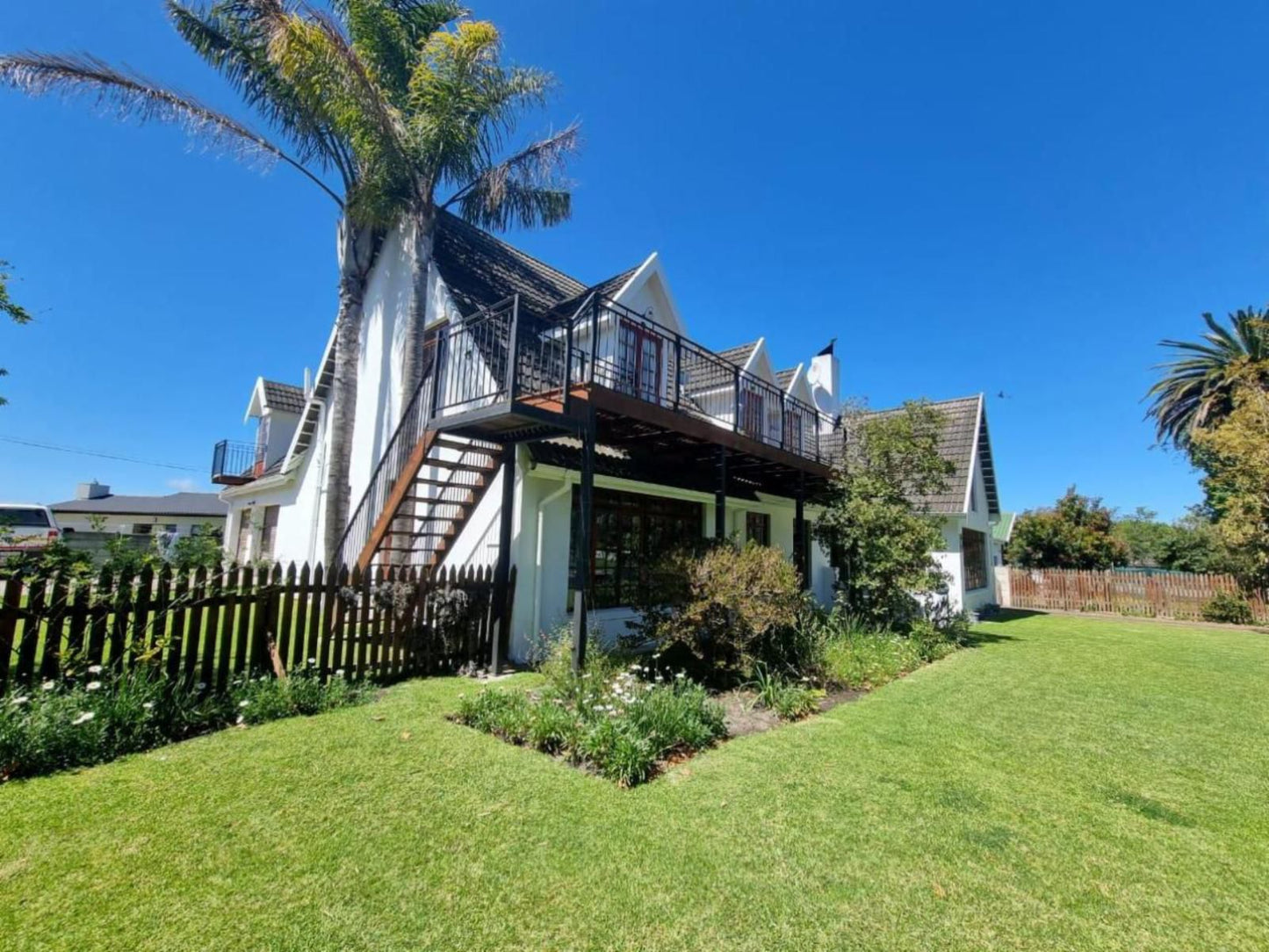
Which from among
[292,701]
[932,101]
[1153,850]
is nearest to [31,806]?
[292,701]

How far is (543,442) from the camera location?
29.5ft

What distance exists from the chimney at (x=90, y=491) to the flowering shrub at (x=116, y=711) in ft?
188

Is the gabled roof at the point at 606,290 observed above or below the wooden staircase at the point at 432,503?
above

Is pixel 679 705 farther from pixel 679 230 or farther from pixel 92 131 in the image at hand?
pixel 92 131

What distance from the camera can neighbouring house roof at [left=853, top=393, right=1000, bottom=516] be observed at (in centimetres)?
1688

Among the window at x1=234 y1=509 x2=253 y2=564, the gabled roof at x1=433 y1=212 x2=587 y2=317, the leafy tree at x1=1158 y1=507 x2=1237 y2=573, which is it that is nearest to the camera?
the gabled roof at x1=433 y1=212 x2=587 y2=317

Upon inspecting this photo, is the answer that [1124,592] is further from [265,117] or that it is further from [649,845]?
[265,117]

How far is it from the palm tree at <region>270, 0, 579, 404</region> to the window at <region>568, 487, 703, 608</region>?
4583 mm

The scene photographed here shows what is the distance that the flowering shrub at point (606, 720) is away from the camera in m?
4.50

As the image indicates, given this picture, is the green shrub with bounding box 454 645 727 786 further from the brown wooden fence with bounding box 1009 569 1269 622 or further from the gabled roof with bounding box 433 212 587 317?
the brown wooden fence with bounding box 1009 569 1269 622

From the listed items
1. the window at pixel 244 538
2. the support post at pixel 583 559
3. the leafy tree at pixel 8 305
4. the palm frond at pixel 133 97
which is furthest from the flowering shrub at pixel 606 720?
the window at pixel 244 538

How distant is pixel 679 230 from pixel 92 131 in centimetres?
1229

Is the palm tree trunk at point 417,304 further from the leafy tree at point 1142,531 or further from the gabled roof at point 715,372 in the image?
the leafy tree at point 1142,531

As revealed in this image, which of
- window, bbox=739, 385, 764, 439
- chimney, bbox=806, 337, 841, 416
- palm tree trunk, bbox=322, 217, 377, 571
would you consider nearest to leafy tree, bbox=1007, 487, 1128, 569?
chimney, bbox=806, 337, 841, 416
